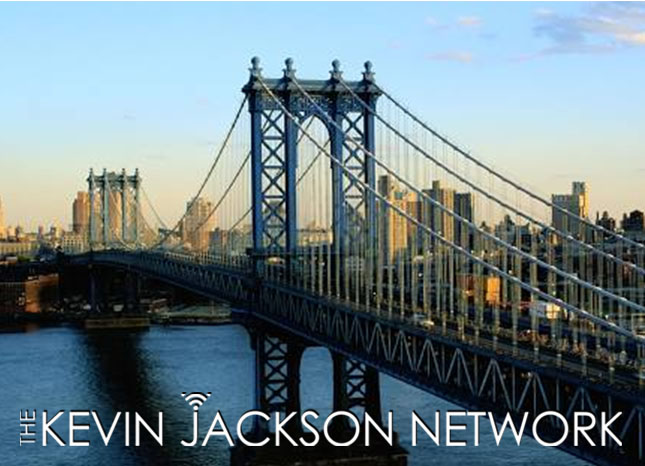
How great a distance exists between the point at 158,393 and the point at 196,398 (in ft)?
10.8

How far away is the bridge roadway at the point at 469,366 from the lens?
53.8 ft

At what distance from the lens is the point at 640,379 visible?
54.6ft

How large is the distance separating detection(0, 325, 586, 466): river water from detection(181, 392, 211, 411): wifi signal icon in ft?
0.94

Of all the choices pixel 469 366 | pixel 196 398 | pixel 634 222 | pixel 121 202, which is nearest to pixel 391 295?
pixel 469 366

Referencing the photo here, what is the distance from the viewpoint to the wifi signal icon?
3992 centimetres

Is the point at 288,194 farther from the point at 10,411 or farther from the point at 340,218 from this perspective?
the point at 10,411

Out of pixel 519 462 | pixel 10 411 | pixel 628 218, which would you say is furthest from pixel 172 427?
pixel 628 218

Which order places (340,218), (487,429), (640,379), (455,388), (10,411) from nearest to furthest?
(640,379), (455,388), (340,218), (487,429), (10,411)

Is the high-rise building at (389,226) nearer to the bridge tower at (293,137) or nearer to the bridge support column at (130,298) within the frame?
the bridge tower at (293,137)

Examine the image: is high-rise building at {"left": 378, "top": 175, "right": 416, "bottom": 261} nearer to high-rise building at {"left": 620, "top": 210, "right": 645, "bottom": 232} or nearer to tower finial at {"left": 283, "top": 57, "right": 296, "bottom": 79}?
tower finial at {"left": 283, "top": 57, "right": 296, "bottom": 79}

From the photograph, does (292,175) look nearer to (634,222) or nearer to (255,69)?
(255,69)

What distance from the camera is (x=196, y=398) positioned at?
41438mm

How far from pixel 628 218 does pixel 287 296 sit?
4771cm

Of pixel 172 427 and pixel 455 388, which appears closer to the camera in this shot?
pixel 455 388
